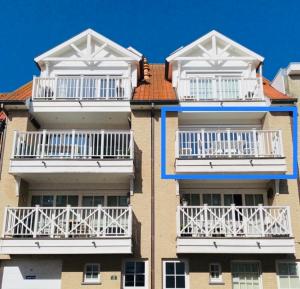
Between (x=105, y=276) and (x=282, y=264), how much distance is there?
21.7ft

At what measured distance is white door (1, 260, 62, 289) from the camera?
1627cm

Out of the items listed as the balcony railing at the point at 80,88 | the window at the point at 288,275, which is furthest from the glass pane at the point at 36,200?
the window at the point at 288,275

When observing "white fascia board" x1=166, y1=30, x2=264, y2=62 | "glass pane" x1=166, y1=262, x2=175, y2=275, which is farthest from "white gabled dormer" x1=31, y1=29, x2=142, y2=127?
"glass pane" x1=166, y1=262, x2=175, y2=275

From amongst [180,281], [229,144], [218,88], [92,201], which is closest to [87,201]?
[92,201]

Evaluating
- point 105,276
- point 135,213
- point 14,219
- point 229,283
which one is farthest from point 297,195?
point 14,219

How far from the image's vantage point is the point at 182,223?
16.5 meters

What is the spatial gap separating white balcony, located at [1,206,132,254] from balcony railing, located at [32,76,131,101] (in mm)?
5073

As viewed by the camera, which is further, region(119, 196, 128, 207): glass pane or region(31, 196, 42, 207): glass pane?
region(31, 196, 42, 207): glass pane

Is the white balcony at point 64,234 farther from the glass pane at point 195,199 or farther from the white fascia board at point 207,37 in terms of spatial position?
the white fascia board at point 207,37

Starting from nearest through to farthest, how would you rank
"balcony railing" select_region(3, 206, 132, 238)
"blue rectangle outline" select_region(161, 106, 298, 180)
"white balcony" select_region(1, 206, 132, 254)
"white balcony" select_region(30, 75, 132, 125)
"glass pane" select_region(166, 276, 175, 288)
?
"white balcony" select_region(1, 206, 132, 254) < "balcony railing" select_region(3, 206, 132, 238) < "glass pane" select_region(166, 276, 175, 288) < "blue rectangle outline" select_region(161, 106, 298, 180) < "white balcony" select_region(30, 75, 132, 125)

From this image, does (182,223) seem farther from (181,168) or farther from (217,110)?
(217,110)

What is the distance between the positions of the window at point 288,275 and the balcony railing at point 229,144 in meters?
4.11

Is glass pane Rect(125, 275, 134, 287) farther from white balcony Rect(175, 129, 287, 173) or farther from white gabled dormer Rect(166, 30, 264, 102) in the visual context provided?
white gabled dormer Rect(166, 30, 264, 102)

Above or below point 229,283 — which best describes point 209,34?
above
